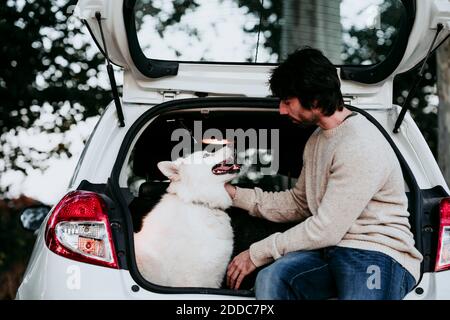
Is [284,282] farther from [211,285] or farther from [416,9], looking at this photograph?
[416,9]

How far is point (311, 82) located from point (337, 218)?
2.11 feet

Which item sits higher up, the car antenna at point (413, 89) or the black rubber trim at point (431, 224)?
the car antenna at point (413, 89)

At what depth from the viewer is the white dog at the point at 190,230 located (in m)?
3.60

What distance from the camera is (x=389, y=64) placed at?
390cm

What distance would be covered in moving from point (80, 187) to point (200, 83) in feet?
3.36

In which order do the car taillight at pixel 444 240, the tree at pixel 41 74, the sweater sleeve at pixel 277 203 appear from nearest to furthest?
1. the car taillight at pixel 444 240
2. the sweater sleeve at pixel 277 203
3. the tree at pixel 41 74

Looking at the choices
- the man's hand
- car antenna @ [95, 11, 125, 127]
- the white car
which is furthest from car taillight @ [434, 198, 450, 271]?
car antenna @ [95, 11, 125, 127]

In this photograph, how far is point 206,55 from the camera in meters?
4.14

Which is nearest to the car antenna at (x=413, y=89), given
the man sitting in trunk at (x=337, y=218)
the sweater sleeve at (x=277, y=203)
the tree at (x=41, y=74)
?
the man sitting in trunk at (x=337, y=218)

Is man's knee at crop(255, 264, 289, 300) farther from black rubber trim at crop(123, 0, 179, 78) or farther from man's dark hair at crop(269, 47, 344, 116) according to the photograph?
black rubber trim at crop(123, 0, 179, 78)

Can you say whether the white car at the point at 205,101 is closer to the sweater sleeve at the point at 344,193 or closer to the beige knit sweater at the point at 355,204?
the beige knit sweater at the point at 355,204

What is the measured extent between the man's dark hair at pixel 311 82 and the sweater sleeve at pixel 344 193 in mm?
257

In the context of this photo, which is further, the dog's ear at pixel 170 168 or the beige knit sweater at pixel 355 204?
the dog's ear at pixel 170 168
